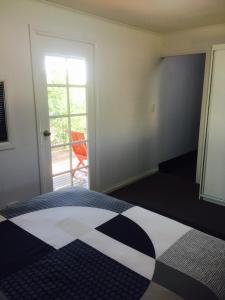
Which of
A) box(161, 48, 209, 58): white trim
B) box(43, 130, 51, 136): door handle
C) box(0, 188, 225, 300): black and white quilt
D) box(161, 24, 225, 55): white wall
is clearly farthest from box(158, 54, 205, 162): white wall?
box(0, 188, 225, 300): black and white quilt

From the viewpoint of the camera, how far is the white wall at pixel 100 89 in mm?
2301

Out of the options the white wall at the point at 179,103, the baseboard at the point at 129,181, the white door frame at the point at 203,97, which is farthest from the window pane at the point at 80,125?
the white wall at the point at 179,103

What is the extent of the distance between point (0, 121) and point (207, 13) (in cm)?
242

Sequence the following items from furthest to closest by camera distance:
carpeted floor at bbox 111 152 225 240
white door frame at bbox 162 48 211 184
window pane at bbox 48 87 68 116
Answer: white door frame at bbox 162 48 211 184 → carpeted floor at bbox 111 152 225 240 → window pane at bbox 48 87 68 116

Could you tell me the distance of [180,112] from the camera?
4734mm

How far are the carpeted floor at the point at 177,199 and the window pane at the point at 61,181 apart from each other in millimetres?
747

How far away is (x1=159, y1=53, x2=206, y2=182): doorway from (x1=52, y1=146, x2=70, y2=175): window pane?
1955 mm

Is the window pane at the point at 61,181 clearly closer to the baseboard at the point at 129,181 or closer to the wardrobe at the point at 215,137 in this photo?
the baseboard at the point at 129,181

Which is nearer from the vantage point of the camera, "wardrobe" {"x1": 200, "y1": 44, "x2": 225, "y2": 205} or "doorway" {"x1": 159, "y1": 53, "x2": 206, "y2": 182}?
"wardrobe" {"x1": 200, "y1": 44, "x2": 225, "y2": 205}

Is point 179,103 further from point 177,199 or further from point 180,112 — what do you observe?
point 177,199

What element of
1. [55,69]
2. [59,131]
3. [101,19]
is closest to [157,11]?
[101,19]

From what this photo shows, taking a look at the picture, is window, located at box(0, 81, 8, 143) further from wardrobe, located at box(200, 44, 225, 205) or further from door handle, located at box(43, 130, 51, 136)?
wardrobe, located at box(200, 44, 225, 205)

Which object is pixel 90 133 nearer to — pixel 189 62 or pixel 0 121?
pixel 0 121

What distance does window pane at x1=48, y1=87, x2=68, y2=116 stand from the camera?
2635 mm
